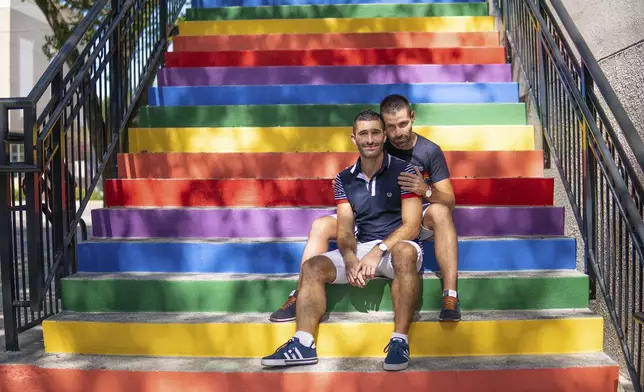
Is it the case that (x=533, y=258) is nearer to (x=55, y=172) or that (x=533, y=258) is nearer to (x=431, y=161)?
(x=431, y=161)

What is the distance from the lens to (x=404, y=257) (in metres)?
3.51

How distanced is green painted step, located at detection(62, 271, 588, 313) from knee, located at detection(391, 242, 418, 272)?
0.25 metres

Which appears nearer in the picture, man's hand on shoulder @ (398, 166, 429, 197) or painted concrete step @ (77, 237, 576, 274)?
man's hand on shoulder @ (398, 166, 429, 197)

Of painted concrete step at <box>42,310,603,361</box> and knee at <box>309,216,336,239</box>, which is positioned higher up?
knee at <box>309,216,336,239</box>

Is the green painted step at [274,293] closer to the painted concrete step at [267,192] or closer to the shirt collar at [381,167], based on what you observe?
the shirt collar at [381,167]

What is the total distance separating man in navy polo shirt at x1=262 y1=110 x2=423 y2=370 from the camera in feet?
11.2

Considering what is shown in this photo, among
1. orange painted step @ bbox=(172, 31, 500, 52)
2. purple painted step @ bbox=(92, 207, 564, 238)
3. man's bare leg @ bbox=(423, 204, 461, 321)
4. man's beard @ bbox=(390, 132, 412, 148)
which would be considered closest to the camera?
man's bare leg @ bbox=(423, 204, 461, 321)

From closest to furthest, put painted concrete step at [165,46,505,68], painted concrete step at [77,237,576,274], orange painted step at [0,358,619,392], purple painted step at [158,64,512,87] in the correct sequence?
orange painted step at [0,358,619,392]
painted concrete step at [77,237,576,274]
purple painted step at [158,64,512,87]
painted concrete step at [165,46,505,68]

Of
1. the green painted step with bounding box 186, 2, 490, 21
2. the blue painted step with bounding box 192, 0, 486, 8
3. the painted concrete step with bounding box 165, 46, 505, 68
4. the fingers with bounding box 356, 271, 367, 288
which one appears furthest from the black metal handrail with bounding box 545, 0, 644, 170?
the blue painted step with bounding box 192, 0, 486, 8

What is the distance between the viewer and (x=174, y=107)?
5555mm

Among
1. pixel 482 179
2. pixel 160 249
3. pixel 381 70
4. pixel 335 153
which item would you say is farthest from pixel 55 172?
pixel 381 70

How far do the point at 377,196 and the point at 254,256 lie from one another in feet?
2.83

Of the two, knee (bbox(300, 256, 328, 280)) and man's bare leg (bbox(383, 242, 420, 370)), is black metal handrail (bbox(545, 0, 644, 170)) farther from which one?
knee (bbox(300, 256, 328, 280))

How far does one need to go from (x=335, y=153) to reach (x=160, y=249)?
4.89ft
